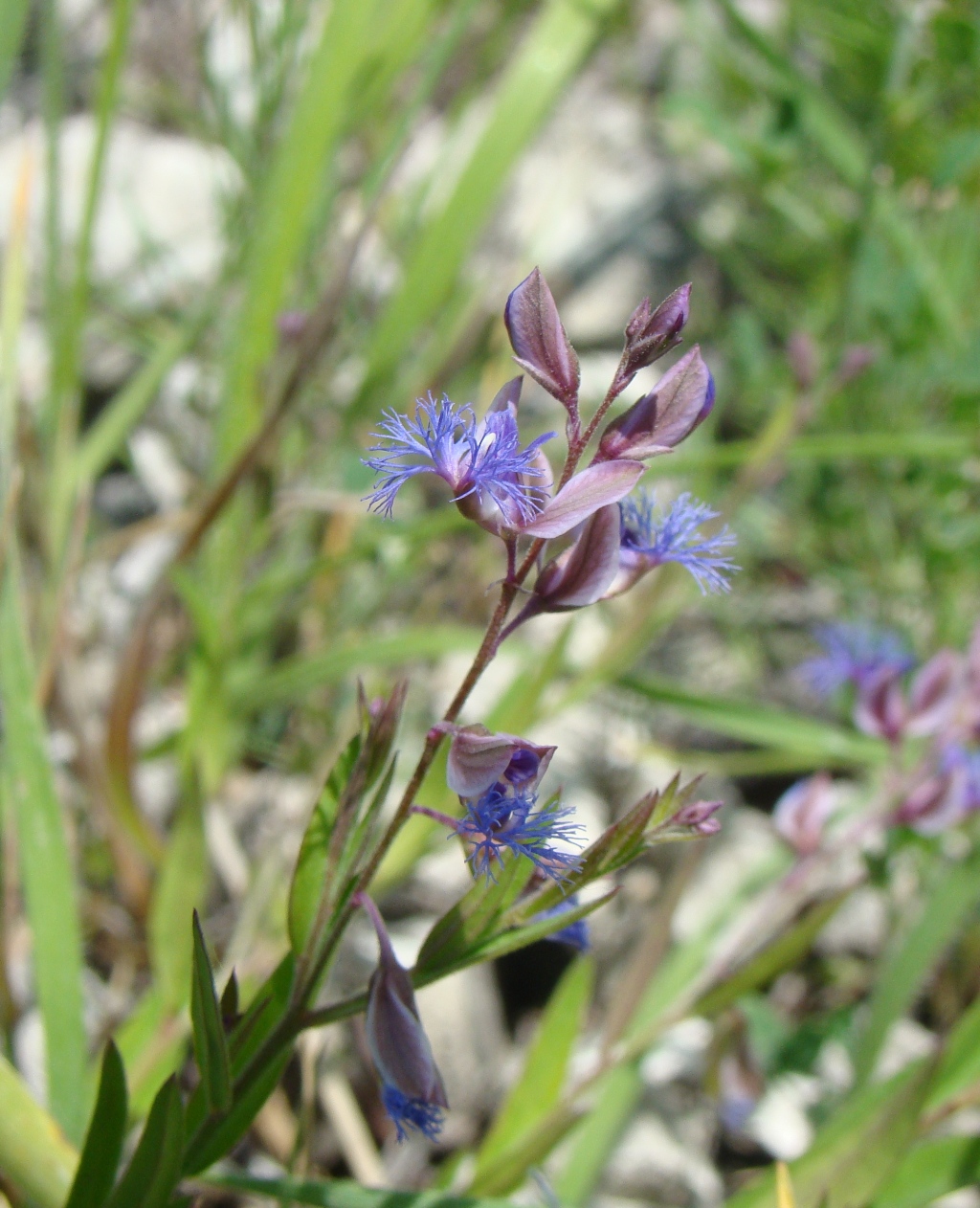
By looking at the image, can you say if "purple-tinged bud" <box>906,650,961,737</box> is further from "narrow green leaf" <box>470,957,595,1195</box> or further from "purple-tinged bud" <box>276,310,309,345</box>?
"purple-tinged bud" <box>276,310,309,345</box>

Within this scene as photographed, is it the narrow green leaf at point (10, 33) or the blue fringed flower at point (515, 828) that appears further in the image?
the narrow green leaf at point (10, 33)

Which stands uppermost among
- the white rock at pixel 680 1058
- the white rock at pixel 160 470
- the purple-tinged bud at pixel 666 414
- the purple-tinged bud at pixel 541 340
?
the purple-tinged bud at pixel 541 340

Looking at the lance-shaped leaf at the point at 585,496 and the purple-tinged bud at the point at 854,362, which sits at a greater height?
the purple-tinged bud at the point at 854,362

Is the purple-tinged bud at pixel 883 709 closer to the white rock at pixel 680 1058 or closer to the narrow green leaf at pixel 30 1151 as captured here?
the white rock at pixel 680 1058

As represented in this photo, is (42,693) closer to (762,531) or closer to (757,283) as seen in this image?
(762,531)

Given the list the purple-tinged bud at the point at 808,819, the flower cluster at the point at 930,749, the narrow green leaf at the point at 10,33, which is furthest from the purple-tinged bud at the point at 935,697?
the narrow green leaf at the point at 10,33

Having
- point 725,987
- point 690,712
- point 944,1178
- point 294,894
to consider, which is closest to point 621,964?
point 690,712
